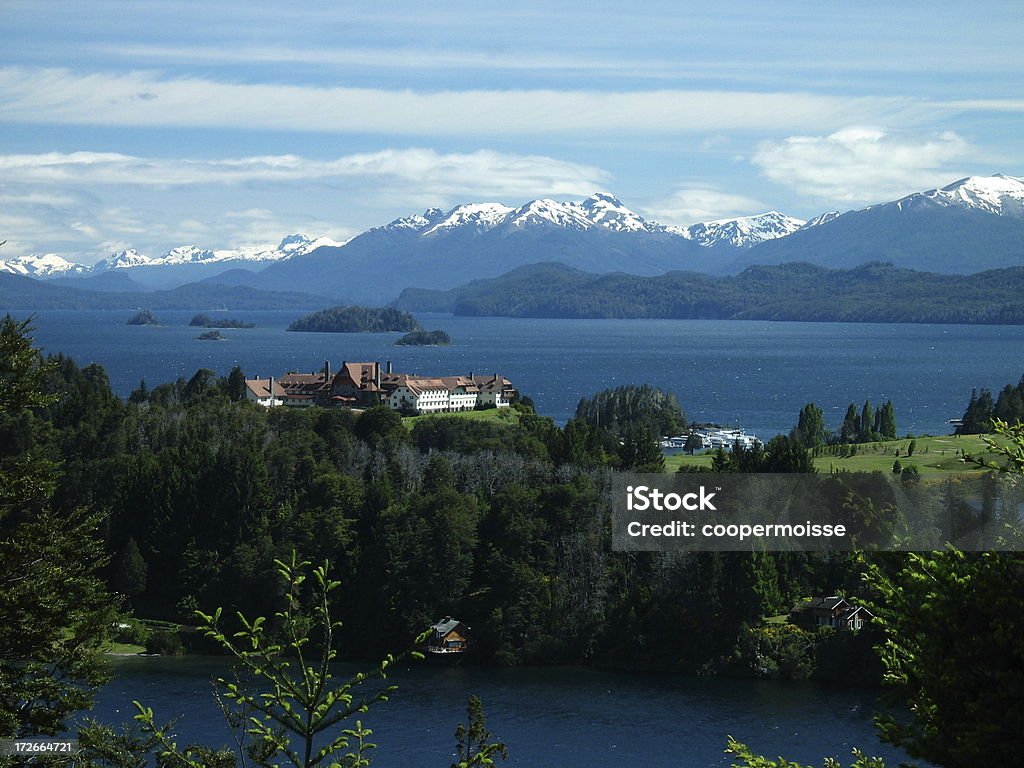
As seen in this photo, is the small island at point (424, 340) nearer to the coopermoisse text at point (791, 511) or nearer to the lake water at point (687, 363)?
the lake water at point (687, 363)

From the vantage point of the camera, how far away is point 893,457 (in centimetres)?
4884

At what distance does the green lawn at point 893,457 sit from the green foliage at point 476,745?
20956mm

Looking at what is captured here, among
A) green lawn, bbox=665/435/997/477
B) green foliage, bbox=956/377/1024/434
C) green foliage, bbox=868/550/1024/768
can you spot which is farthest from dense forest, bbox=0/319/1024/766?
green foliage, bbox=956/377/1024/434

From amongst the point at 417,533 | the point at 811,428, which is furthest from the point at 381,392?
the point at 417,533

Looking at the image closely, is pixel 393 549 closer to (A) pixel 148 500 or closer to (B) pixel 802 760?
(A) pixel 148 500

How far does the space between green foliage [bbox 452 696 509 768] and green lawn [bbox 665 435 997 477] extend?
20956 mm

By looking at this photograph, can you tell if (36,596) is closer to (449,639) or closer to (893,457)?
(449,639)

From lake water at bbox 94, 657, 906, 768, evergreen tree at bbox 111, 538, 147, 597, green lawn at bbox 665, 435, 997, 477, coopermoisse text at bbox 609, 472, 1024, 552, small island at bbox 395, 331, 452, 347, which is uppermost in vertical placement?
small island at bbox 395, 331, 452, 347

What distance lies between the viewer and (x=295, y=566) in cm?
746

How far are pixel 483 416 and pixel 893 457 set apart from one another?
1649cm

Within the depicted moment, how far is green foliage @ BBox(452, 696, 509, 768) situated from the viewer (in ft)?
27.2

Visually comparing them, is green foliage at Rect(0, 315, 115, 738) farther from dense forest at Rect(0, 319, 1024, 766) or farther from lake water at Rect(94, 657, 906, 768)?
lake water at Rect(94, 657, 906, 768)

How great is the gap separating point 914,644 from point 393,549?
2929cm

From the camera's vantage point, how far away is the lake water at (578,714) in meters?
26.0
